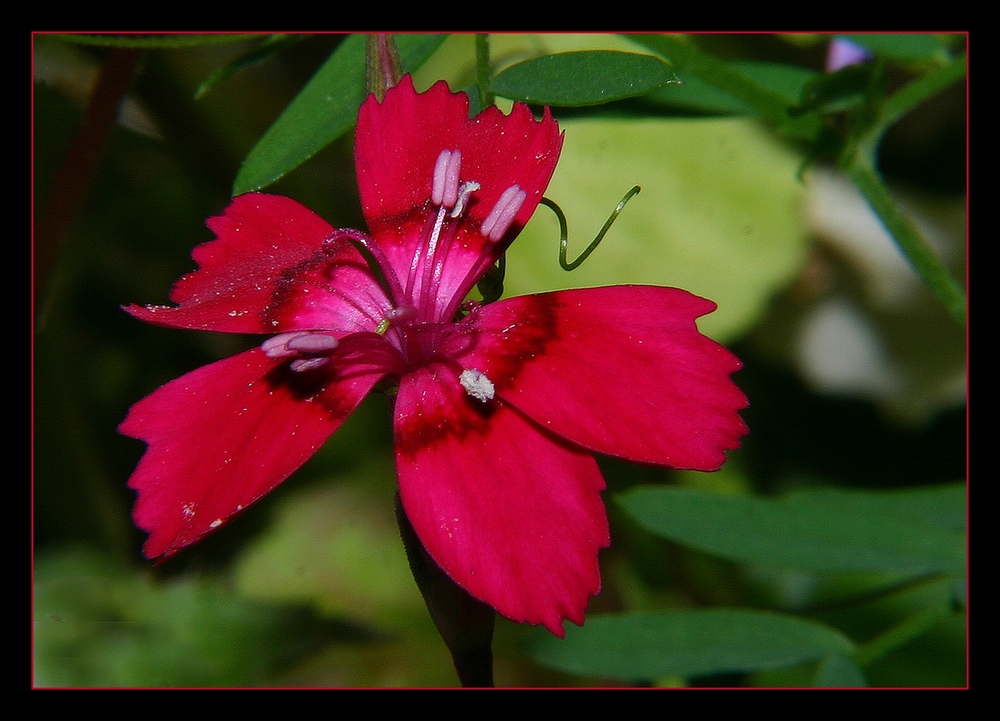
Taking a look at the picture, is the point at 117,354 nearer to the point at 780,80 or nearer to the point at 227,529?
the point at 227,529

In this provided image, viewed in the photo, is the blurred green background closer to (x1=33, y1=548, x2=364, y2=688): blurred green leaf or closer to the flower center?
(x1=33, y1=548, x2=364, y2=688): blurred green leaf

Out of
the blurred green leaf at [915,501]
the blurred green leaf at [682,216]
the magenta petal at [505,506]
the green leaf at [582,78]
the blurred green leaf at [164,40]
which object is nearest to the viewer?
the magenta petal at [505,506]

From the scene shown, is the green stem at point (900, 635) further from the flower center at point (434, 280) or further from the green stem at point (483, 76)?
the green stem at point (483, 76)

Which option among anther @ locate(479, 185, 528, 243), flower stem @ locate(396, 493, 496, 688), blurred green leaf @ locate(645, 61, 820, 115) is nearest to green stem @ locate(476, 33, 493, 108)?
anther @ locate(479, 185, 528, 243)

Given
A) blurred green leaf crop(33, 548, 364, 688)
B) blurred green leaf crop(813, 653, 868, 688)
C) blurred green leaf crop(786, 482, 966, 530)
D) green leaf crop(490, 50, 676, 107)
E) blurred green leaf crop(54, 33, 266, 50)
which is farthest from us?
blurred green leaf crop(33, 548, 364, 688)

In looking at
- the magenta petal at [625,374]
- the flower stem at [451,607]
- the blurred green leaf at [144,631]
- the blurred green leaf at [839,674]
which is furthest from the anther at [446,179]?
the blurred green leaf at [144,631]

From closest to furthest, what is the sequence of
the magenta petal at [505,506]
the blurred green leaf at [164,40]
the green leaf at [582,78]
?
the magenta petal at [505,506] < the green leaf at [582,78] < the blurred green leaf at [164,40]
